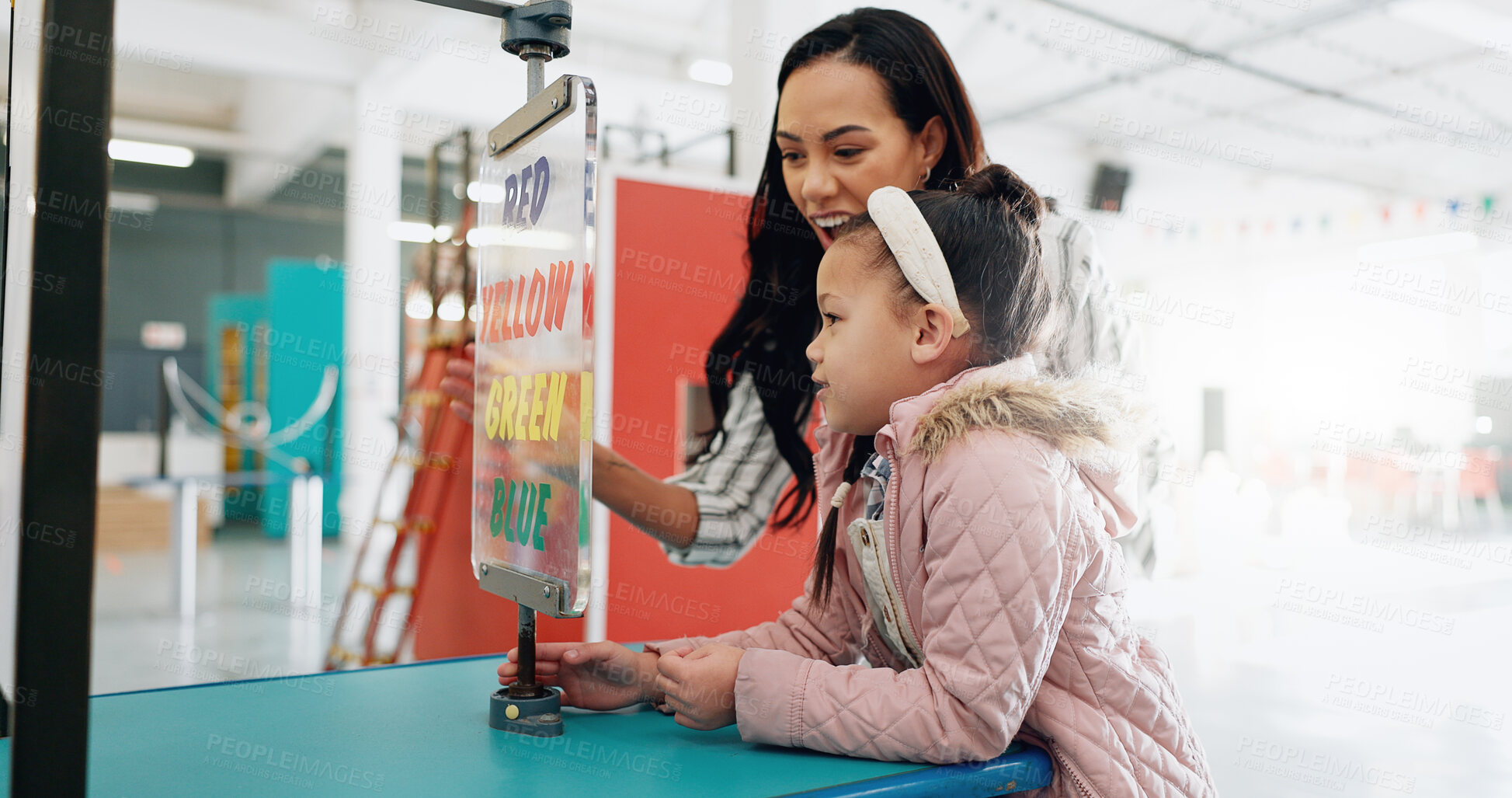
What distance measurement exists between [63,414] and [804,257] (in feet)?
3.71

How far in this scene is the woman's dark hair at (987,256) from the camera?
1.02m

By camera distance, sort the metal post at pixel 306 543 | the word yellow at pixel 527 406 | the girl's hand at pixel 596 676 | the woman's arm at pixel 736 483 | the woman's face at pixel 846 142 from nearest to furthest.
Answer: the word yellow at pixel 527 406, the girl's hand at pixel 596 676, the woman's face at pixel 846 142, the woman's arm at pixel 736 483, the metal post at pixel 306 543

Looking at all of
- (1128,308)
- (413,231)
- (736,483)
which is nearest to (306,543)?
(1128,308)

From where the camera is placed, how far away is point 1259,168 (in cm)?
748

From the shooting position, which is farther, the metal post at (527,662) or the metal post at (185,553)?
the metal post at (185,553)

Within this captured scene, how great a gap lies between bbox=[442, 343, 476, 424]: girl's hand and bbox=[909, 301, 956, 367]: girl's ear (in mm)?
520

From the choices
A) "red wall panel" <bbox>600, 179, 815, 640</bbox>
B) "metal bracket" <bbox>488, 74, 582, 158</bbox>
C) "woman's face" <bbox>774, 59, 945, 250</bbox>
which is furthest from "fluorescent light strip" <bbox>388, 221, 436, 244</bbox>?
"metal bracket" <bbox>488, 74, 582, 158</bbox>

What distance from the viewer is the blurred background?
11.1 feet

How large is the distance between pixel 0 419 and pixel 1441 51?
7099 mm

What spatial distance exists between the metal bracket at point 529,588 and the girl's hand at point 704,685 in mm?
137

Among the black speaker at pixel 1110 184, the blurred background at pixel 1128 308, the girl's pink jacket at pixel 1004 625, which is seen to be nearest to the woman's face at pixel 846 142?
the girl's pink jacket at pixel 1004 625

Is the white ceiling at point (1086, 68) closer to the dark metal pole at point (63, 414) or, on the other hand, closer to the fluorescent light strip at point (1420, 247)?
the fluorescent light strip at point (1420, 247)

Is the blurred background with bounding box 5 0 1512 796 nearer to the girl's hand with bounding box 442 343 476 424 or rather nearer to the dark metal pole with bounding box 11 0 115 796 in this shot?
the girl's hand with bounding box 442 343 476 424

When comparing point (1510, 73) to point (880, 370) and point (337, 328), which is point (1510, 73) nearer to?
point (880, 370)
